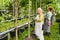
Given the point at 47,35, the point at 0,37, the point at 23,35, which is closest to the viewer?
the point at 0,37

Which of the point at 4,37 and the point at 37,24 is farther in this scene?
the point at 37,24

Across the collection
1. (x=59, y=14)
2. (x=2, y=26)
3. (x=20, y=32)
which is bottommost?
(x=59, y=14)

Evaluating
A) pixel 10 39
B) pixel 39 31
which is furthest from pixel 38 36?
pixel 10 39

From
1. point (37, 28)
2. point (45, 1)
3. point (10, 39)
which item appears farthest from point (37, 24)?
point (45, 1)

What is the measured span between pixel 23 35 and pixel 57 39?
1.77 m

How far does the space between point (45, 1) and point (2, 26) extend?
5.25 meters

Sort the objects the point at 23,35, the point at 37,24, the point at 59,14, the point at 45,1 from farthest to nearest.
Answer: the point at 59,14 → the point at 45,1 → the point at 23,35 → the point at 37,24

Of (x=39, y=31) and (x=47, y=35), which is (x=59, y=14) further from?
(x=39, y=31)

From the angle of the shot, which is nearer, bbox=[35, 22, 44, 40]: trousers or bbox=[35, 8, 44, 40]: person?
bbox=[35, 8, 44, 40]: person

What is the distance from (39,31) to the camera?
31.8 ft

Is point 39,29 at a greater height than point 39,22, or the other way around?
point 39,22

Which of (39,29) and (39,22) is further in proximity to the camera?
(39,29)

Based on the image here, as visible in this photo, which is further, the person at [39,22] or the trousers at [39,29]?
the trousers at [39,29]

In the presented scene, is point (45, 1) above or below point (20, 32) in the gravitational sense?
above
